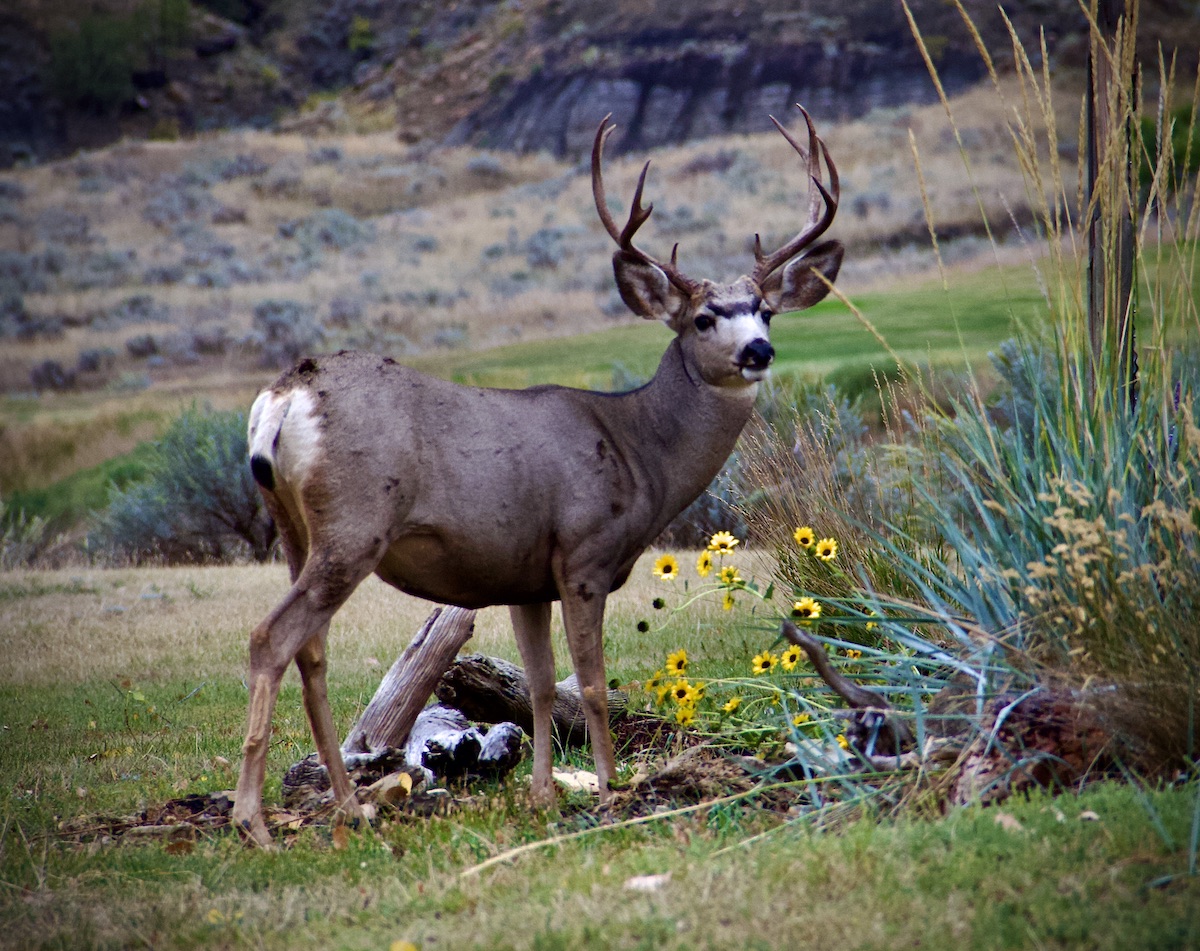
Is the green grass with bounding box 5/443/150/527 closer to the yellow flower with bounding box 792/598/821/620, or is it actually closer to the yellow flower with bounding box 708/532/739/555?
the yellow flower with bounding box 708/532/739/555

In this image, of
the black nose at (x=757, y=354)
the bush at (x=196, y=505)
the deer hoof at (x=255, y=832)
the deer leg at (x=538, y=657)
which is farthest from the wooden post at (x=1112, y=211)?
the bush at (x=196, y=505)

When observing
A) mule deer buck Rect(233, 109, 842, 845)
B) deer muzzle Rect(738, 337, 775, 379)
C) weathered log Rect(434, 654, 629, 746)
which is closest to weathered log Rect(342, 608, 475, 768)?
weathered log Rect(434, 654, 629, 746)

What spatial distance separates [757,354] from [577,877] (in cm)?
194

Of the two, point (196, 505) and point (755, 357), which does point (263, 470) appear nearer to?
point (755, 357)

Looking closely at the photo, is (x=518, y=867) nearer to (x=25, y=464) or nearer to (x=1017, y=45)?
(x=1017, y=45)

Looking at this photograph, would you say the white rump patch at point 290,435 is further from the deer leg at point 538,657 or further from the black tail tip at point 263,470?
the deer leg at point 538,657

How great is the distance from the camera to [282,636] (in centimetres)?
397

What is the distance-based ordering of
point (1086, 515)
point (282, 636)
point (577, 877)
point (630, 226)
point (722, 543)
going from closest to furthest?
point (577, 877)
point (1086, 515)
point (282, 636)
point (630, 226)
point (722, 543)

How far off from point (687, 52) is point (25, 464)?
904 inches

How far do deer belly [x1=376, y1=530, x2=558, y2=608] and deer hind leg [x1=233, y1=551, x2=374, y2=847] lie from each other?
21cm

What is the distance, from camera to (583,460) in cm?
439

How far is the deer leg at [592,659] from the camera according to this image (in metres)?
4.31

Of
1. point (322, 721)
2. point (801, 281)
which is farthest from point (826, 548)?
point (322, 721)

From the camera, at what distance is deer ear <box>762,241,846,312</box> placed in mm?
4770
